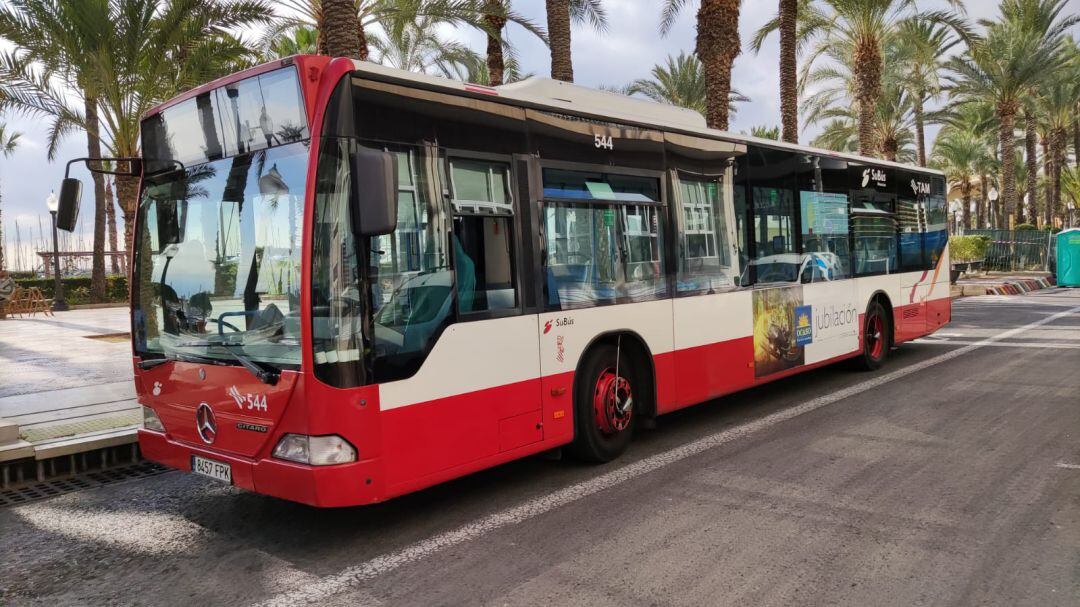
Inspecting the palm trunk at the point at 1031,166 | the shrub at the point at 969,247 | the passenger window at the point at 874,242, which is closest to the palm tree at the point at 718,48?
the passenger window at the point at 874,242

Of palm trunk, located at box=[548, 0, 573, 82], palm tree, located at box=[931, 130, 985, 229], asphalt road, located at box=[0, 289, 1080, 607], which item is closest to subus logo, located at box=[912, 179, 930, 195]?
asphalt road, located at box=[0, 289, 1080, 607]

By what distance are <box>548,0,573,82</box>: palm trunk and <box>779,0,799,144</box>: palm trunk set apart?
7070mm

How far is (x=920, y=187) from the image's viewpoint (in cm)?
1145

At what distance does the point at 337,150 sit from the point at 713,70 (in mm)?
12118

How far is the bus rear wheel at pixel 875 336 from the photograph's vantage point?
10.1 meters

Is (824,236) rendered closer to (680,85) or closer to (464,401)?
(464,401)

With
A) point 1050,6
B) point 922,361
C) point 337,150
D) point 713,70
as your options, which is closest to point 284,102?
point 337,150

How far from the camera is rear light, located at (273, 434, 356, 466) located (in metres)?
4.38

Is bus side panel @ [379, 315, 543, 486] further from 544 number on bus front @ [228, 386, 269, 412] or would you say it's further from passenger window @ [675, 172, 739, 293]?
passenger window @ [675, 172, 739, 293]

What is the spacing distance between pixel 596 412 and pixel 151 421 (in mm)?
3209

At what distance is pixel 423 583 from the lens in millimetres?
Answer: 4098

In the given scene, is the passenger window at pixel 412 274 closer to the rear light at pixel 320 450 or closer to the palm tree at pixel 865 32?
the rear light at pixel 320 450

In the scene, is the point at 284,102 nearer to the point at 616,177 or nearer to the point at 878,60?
the point at 616,177

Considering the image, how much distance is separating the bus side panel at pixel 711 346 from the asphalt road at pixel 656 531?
0.43 m
